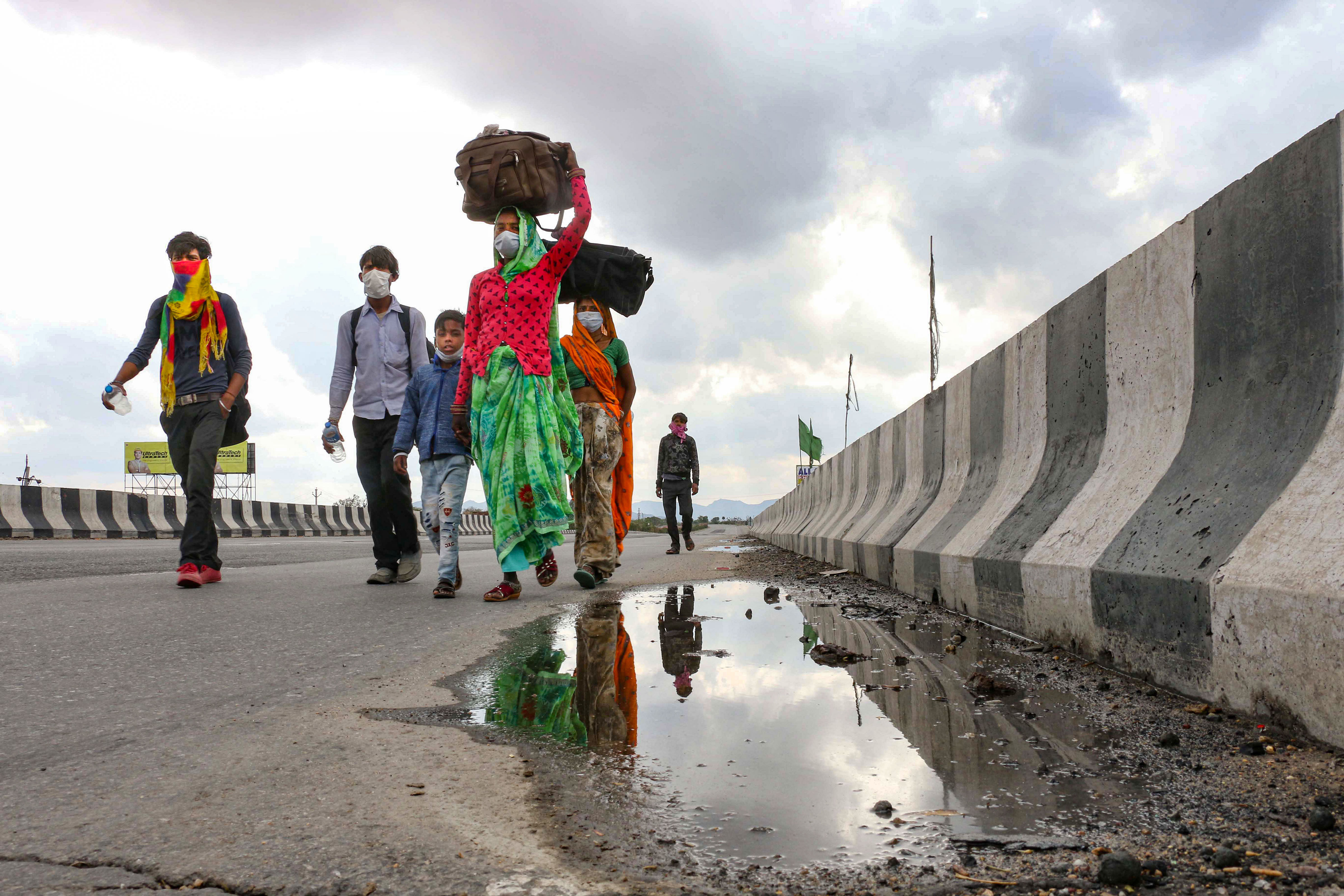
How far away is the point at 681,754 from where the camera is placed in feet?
5.85

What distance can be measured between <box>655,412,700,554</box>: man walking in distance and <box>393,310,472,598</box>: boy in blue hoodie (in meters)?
6.90

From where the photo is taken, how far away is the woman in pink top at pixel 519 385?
4.96 meters

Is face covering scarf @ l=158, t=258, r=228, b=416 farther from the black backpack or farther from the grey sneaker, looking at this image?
the grey sneaker

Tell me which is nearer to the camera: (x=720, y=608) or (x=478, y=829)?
(x=478, y=829)

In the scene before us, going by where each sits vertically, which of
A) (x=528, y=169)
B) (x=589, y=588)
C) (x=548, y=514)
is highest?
(x=528, y=169)

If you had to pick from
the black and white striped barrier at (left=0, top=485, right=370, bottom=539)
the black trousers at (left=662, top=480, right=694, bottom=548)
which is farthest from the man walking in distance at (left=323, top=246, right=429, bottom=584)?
the black and white striped barrier at (left=0, top=485, right=370, bottom=539)

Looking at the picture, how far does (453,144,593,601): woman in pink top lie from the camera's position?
195 inches

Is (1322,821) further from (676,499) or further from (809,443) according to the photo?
(809,443)

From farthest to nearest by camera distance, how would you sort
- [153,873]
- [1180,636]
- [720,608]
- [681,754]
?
1. [720,608]
2. [1180,636]
3. [681,754]
4. [153,873]

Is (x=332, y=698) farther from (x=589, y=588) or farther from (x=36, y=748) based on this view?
(x=589, y=588)

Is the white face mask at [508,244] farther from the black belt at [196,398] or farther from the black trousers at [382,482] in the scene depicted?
the black belt at [196,398]

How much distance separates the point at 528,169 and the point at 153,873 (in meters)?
4.39

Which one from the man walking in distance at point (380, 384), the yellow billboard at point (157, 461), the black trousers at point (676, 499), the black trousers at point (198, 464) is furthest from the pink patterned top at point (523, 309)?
the yellow billboard at point (157, 461)

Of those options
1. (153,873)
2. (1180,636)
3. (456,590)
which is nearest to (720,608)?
(456,590)
